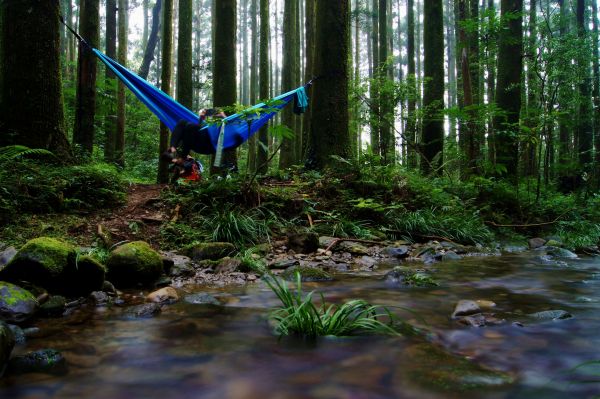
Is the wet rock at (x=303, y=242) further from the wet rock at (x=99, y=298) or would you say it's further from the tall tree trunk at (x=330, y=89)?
the tall tree trunk at (x=330, y=89)

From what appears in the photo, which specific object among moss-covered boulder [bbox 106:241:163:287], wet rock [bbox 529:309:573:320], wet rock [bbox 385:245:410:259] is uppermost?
moss-covered boulder [bbox 106:241:163:287]

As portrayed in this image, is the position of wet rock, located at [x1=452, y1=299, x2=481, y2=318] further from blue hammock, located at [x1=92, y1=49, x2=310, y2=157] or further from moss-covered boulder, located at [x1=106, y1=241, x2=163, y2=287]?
blue hammock, located at [x1=92, y1=49, x2=310, y2=157]

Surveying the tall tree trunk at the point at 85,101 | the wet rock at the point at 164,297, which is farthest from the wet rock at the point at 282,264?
the tall tree trunk at the point at 85,101

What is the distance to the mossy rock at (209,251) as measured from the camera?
3410 mm

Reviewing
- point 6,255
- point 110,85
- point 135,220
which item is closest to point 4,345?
point 6,255

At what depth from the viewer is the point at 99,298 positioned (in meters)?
2.35

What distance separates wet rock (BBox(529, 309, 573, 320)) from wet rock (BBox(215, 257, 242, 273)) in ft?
6.33

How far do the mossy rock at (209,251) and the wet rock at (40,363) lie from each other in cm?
185

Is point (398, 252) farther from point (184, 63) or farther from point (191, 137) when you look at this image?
point (184, 63)

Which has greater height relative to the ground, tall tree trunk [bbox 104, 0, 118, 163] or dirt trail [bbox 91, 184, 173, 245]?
tall tree trunk [bbox 104, 0, 118, 163]

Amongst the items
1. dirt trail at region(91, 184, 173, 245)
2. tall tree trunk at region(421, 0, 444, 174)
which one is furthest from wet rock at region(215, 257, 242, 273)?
tall tree trunk at region(421, 0, 444, 174)

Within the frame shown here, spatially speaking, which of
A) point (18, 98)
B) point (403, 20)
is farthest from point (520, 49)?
point (403, 20)

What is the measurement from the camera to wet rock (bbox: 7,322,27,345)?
5.49 feet

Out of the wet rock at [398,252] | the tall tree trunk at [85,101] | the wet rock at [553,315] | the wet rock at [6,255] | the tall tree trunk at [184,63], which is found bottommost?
the wet rock at [553,315]
